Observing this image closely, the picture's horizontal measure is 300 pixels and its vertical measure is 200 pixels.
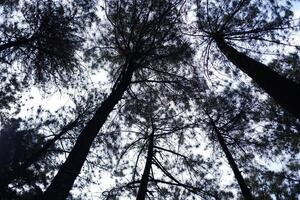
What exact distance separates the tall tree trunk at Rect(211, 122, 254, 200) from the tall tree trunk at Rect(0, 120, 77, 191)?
594 cm

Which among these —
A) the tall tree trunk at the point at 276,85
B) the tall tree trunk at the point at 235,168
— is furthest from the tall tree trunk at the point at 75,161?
the tall tree trunk at the point at 235,168

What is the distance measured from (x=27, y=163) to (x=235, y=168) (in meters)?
7.03

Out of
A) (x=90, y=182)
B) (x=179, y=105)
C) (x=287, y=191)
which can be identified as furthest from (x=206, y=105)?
(x=90, y=182)

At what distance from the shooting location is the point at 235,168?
9.19 metres

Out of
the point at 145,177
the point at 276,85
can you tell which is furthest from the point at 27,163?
the point at 276,85

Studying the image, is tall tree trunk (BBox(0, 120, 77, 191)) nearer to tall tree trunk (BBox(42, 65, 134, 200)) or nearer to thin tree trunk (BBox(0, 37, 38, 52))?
tall tree trunk (BBox(42, 65, 134, 200))

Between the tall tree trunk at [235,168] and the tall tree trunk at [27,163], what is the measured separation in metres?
5.94

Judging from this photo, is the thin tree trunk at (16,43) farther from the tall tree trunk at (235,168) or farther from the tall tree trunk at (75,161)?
the tall tree trunk at (235,168)

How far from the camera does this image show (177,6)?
10.2m

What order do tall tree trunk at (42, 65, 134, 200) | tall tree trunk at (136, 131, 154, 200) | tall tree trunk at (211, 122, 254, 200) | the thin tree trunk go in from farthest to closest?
tall tree trunk at (211, 122, 254, 200) < the thin tree trunk < tall tree trunk at (136, 131, 154, 200) < tall tree trunk at (42, 65, 134, 200)

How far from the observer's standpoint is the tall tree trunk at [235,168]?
838 cm

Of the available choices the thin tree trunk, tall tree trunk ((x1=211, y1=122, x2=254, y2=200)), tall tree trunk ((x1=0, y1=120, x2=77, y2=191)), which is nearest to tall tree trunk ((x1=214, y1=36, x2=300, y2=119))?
tall tree trunk ((x1=211, y1=122, x2=254, y2=200))

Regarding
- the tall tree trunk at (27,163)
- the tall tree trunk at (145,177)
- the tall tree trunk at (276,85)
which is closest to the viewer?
the tall tree trunk at (276,85)

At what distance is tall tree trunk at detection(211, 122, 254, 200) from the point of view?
838 cm
